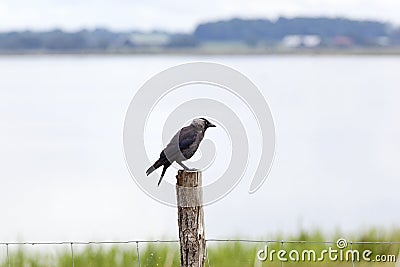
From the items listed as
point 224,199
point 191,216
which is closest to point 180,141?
point 191,216

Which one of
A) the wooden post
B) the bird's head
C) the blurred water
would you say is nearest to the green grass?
the blurred water

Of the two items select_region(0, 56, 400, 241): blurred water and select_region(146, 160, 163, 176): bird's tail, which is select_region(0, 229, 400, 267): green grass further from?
select_region(146, 160, 163, 176): bird's tail

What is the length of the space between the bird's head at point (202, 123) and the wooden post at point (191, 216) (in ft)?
1.87

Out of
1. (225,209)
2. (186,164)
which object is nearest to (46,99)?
(225,209)

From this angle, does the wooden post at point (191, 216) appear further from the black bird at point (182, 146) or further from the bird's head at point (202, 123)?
the bird's head at point (202, 123)

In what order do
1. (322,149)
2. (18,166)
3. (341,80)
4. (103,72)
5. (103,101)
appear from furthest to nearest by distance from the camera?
(103,72)
(341,80)
(103,101)
(322,149)
(18,166)

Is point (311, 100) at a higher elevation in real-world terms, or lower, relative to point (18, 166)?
higher

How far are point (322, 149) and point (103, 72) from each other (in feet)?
95.4

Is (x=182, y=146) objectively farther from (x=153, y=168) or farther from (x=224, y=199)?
(x=224, y=199)

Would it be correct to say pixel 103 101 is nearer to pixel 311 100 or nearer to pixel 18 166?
pixel 311 100

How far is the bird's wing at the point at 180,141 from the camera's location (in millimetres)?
4742

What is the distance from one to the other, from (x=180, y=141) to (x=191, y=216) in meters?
0.62

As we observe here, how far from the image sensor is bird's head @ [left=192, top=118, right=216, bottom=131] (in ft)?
15.9

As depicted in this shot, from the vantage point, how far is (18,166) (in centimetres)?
1683
